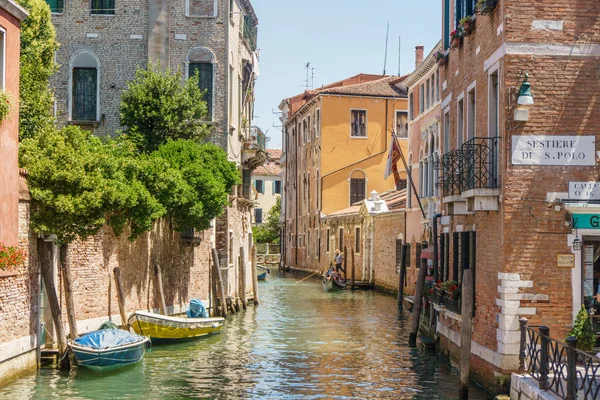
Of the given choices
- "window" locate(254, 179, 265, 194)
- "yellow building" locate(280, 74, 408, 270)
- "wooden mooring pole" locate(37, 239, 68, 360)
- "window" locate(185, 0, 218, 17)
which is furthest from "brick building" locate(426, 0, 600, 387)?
"window" locate(254, 179, 265, 194)

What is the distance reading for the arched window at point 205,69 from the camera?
2455cm

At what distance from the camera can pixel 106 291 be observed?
1762 cm

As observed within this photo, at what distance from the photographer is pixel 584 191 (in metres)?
11.3

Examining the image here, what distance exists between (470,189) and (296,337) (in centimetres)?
925

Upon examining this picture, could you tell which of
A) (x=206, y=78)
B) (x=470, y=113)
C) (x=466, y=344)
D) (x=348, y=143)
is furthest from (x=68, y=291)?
(x=348, y=143)

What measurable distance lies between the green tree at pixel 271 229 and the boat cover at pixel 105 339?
154 ft

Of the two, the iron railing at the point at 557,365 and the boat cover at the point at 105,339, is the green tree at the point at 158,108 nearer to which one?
the boat cover at the point at 105,339

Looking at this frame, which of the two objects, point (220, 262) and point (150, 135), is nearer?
point (150, 135)

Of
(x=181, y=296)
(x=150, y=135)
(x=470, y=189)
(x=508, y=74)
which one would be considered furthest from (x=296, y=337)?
(x=508, y=74)

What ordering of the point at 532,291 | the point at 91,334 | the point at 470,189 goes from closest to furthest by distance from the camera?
the point at 532,291 → the point at 470,189 → the point at 91,334

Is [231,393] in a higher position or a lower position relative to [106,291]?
lower

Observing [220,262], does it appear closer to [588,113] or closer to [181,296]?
[181,296]

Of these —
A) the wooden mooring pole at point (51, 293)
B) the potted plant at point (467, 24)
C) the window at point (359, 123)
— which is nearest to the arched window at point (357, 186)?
the window at point (359, 123)

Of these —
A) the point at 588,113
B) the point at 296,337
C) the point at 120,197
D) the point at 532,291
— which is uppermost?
the point at 588,113
